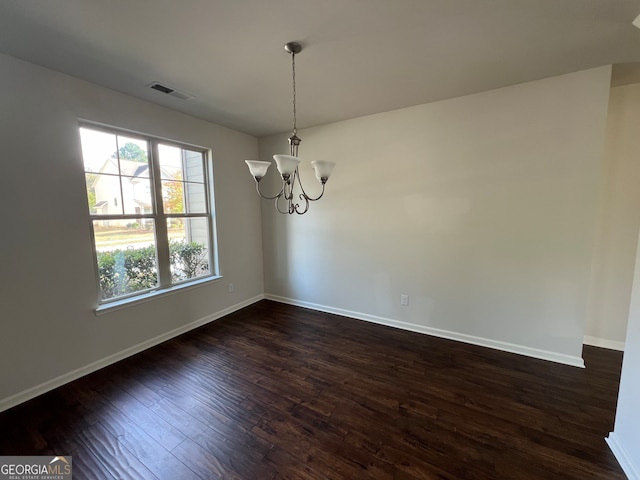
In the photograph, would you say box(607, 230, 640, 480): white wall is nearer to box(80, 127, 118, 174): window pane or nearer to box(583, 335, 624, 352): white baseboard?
box(583, 335, 624, 352): white baseboard

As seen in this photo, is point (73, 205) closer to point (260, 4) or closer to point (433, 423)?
→ point (260, 4)

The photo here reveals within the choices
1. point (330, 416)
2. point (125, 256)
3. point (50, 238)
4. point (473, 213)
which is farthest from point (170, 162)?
point (473, 213)

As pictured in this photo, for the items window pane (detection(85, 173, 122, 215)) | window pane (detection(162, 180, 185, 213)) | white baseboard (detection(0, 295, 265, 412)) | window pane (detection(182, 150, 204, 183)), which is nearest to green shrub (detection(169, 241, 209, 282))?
window pane (detection(162, 180, 185, 213))

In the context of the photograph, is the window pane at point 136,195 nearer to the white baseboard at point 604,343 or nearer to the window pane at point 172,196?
the window pane at point 172,196

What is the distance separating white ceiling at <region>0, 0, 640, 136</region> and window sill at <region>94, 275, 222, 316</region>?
193cm

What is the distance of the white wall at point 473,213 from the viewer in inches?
92.4

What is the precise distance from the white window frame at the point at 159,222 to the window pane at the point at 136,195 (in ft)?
0.13

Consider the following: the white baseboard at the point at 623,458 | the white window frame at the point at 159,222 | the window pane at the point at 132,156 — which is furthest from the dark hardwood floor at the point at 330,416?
the window pane at the point at 132,156

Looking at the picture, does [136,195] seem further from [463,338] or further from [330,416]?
[463,338]

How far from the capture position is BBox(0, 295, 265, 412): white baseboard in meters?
2.01

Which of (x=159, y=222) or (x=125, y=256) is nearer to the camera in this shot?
(x=125, y=256)

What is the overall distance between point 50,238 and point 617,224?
5382mm

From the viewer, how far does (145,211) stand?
2891 millimetres

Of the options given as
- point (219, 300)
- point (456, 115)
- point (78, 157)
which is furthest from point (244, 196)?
point (456, 115)
